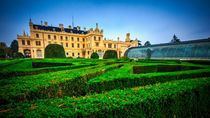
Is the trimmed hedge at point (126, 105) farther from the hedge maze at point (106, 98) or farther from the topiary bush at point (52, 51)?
the topiary bush at point (52, 51)

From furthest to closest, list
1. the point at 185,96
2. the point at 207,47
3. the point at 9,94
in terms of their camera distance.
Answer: the point at 207,47
the point at 185,96
the point at 9,94

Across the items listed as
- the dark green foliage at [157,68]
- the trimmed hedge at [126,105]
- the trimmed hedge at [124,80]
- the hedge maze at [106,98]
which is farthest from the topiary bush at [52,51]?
the trimmed hedge at [126,105]

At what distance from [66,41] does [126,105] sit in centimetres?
4220

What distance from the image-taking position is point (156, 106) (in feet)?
6.48

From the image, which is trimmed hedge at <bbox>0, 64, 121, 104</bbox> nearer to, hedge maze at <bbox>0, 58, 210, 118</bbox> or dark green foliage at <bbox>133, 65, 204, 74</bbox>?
hedge maze at <bbox>0, 58, 210, 118</bbox>

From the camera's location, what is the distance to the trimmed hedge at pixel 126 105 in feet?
4.51

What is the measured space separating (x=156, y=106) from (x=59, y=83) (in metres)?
2.71

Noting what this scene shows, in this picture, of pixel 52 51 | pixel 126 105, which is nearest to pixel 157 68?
pixel 126 105

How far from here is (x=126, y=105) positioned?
1649 millimetres

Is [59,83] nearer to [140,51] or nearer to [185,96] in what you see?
[185,96]

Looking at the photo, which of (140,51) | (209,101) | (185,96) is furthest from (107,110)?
(140,51)

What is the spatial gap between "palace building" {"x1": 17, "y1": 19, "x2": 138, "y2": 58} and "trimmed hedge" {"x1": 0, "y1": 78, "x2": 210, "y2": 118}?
112 feet

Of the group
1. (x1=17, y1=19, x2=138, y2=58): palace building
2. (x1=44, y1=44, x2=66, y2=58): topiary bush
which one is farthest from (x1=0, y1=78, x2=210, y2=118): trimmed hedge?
(x1=17, y1=19, x2=138, y2=58): palace building

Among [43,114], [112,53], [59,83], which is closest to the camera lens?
[43,114]
